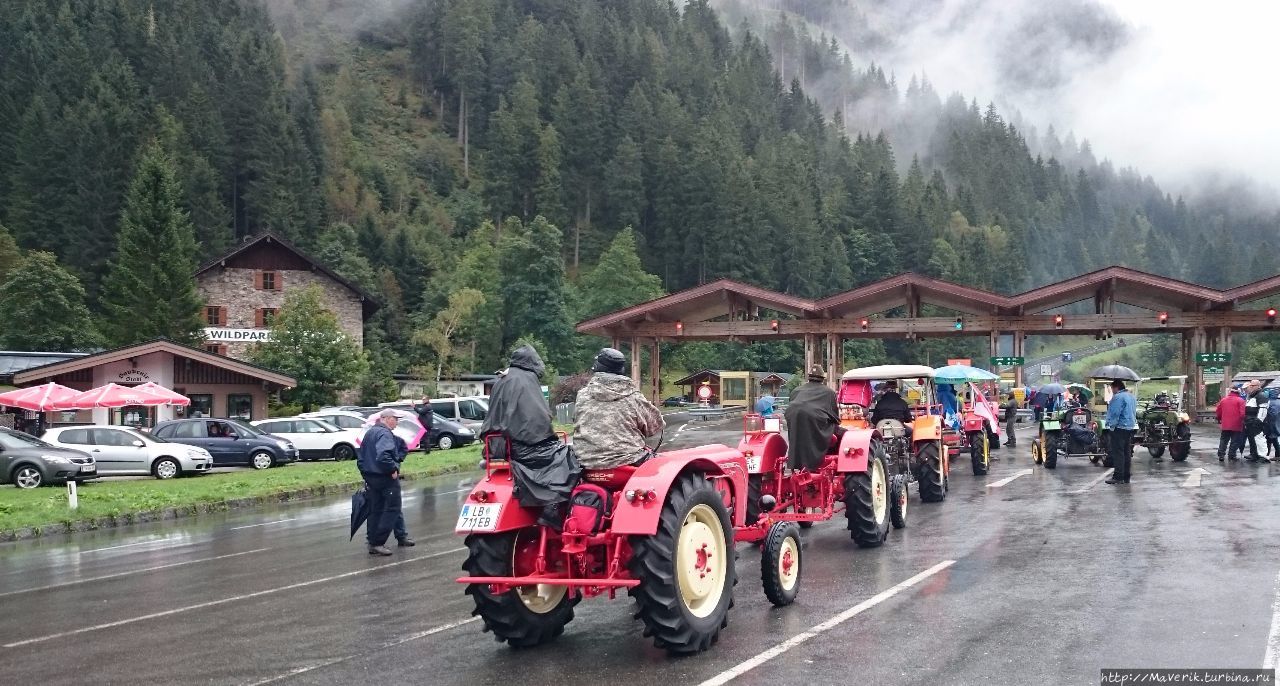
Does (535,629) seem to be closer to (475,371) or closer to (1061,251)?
(475,371)

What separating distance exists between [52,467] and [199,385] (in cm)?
1962

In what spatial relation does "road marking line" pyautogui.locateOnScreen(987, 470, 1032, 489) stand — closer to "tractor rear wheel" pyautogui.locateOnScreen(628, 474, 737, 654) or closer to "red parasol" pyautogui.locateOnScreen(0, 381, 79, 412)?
"tractor rear wheel" pyautogui.locateOnScreen(628, 474, 737, 654)

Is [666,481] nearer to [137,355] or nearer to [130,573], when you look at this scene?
[130,573]

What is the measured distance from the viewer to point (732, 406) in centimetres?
7481

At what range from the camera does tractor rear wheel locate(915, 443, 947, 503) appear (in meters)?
16.7

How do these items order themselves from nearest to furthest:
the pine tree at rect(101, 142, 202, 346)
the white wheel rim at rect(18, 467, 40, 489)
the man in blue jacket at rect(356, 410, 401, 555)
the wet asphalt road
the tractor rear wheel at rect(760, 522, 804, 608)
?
the wet asphalt road < the tractor rear wheel at rect(760, 522, 804, 608) < the man in blue jacket at rect(356, 410, 401, 555) < the white wheel rim at rect(18, 467, 40, 489) < the pine tree at rect(101, 142, 202, 346)

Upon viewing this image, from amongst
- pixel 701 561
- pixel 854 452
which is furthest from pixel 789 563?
pixel 854 452

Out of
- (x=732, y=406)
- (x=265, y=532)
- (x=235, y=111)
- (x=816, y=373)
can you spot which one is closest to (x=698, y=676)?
(x=816, y=373)

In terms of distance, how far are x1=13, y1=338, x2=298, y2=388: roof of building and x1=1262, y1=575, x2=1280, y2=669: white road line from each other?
4028cm

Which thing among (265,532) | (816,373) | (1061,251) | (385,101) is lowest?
(265,532)

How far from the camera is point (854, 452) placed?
12.3m

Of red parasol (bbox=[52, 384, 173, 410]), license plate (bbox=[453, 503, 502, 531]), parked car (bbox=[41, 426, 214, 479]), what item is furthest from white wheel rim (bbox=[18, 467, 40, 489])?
license plate (bbox=[453, 503, 502, 531])

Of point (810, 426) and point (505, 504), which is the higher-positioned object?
point (810, 426)

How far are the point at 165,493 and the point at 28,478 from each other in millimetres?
4950
